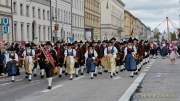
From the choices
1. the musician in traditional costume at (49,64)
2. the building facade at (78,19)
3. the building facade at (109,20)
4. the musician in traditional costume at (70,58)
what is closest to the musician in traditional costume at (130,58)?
the musician in traditional costume at (70,58)

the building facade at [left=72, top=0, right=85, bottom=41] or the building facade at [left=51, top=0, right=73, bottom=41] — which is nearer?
the building facade at [left=51, top=0, right=73, bottom=41]

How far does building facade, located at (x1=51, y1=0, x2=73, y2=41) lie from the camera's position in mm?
76500

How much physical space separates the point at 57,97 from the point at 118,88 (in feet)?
12.8

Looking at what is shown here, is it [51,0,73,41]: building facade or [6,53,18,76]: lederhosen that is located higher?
[51,0,73,41]: building facade

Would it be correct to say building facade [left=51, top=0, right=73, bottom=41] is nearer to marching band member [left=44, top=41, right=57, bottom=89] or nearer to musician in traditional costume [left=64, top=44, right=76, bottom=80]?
musician in traditional costume [left=64, top=44, right=76, bottom=80]

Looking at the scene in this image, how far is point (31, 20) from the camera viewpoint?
2518 inches

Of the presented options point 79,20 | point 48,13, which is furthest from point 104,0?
point 48,13

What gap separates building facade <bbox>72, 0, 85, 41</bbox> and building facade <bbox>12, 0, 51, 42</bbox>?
65.7 feet

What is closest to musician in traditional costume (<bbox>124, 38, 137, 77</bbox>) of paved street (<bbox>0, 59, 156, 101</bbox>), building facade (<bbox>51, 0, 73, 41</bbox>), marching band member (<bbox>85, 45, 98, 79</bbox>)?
marching band member (<bbox>85, 45, 98, 79</bbox>)

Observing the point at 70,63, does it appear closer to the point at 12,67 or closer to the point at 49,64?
the point at 12,67

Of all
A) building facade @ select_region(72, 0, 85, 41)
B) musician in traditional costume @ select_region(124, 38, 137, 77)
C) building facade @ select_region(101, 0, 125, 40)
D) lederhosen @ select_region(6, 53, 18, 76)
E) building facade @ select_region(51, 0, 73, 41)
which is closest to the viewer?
lederhosen @ select_region(6, 53, 18, 76)

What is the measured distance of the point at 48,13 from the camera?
74000mm

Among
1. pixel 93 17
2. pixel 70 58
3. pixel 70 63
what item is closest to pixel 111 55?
pixel 70 58

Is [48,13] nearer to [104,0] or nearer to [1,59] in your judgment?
[1,59]
